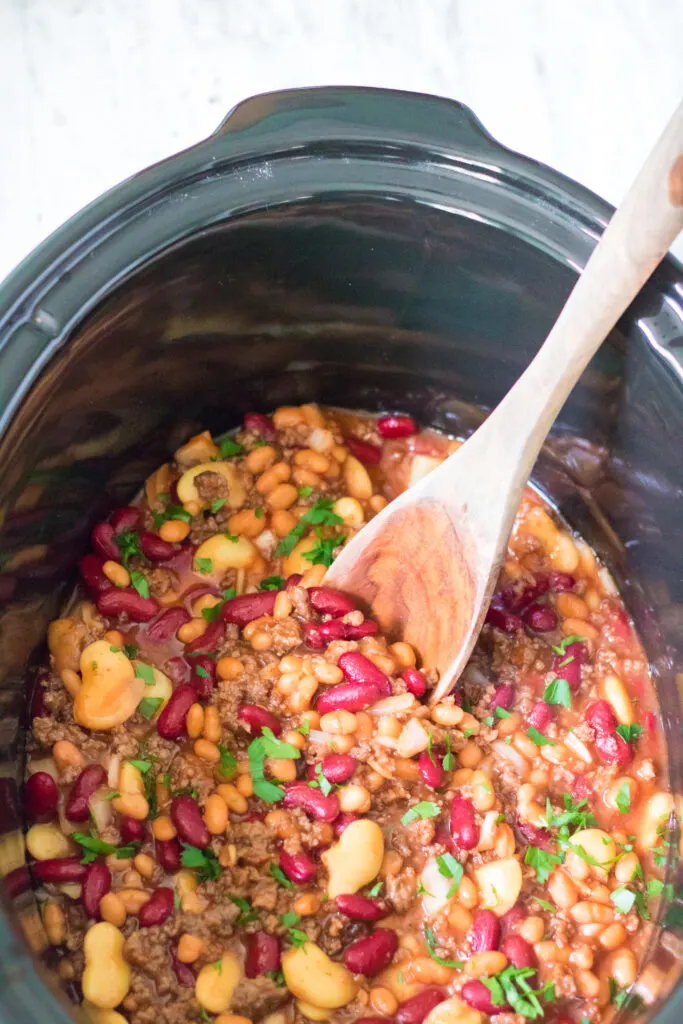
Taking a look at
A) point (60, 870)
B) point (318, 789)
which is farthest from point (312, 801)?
point (60, 870)

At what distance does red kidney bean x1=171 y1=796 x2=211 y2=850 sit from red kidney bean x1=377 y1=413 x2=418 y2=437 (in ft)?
2.34

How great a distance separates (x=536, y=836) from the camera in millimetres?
1459

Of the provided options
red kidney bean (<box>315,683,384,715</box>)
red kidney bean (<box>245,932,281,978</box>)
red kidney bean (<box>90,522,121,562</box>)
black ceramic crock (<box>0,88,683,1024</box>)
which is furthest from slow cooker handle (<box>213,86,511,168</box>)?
red kidney bean (<box>245,932,281,978</box>)

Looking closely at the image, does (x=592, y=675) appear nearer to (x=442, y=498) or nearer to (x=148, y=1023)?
(x=442, y=498)

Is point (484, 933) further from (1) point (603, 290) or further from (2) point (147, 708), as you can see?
(1) point (603, 290)

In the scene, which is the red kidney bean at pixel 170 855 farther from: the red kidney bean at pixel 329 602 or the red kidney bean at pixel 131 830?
the red kidney bean at pixel 329 602

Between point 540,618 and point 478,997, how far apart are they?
563 millimetres

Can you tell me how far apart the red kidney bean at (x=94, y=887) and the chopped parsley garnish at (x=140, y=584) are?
41 centimetres

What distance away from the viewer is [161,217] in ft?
4.24

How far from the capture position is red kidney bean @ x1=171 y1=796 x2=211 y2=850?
1.38 meters

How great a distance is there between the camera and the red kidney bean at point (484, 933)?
1366 mm

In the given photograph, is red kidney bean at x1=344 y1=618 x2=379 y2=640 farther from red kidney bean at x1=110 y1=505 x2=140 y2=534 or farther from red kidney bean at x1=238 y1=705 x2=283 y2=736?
red kidney bean at x1=110 y1=505 x2=140 y2=534

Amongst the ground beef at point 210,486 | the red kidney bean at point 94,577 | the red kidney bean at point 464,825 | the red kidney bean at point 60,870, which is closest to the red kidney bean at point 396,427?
the ground beef at point 210,486

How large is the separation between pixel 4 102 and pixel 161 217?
33.2 inches
